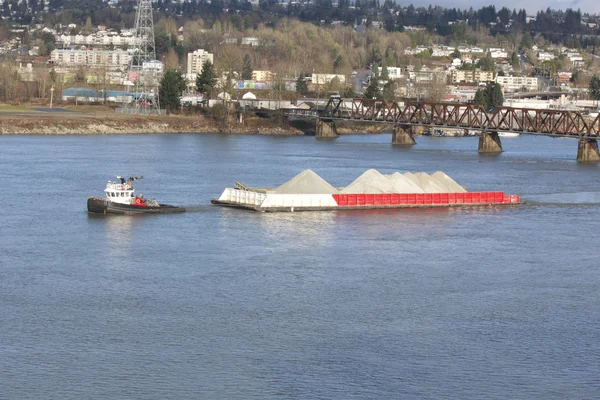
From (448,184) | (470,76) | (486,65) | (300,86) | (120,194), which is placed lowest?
(120,194)

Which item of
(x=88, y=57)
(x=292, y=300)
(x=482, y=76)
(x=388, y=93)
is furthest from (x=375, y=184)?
(x=88, y=57)

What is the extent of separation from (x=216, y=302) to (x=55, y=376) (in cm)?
580

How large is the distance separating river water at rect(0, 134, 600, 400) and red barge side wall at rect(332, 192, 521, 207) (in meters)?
0.77

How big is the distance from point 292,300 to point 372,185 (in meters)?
15.3

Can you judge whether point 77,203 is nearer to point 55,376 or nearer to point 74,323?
point 74,323

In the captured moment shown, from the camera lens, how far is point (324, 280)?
27.8 metres

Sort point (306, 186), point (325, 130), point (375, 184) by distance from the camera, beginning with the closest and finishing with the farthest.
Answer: point (306, 186) → point (375, 184) → point (325, 130)

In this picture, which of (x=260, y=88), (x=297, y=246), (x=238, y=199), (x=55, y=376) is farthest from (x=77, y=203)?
(x=260, y=88)

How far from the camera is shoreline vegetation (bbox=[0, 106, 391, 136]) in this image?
7344cm

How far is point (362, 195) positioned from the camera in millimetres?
39656

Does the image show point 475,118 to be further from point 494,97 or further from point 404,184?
point 494,97

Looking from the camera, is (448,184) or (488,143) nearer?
(448,184)

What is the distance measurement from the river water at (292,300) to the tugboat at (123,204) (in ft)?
2.19

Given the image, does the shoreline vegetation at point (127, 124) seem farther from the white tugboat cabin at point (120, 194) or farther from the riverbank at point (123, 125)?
the white tugboat cabin at point (120, 194)
